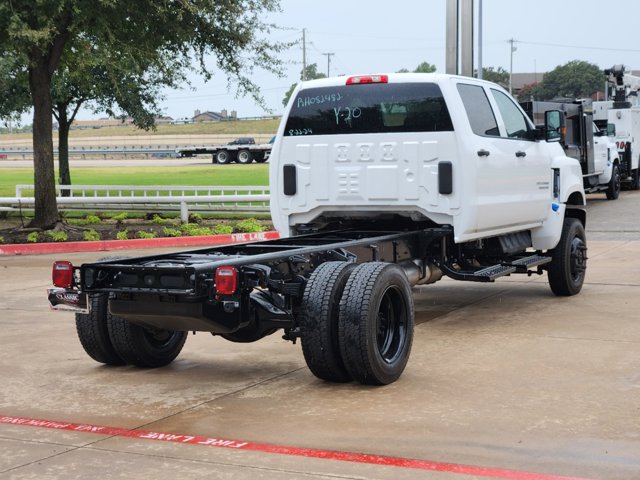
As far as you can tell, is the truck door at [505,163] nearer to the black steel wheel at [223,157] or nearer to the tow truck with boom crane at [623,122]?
the tow truck with boom crane at [623,122]

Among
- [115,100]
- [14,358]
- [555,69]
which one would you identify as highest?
[555,69]

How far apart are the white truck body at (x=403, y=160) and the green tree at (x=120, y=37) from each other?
27.5 ft

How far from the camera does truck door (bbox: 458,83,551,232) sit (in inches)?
366

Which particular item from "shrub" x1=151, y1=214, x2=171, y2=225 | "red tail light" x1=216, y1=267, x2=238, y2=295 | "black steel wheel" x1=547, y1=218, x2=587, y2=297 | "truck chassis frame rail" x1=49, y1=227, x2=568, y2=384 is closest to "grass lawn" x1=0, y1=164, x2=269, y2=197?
"shrub" x1=151, y1=214, x2=171, y2=225

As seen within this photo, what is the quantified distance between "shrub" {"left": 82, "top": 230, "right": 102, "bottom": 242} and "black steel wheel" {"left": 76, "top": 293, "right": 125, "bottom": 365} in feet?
35.3

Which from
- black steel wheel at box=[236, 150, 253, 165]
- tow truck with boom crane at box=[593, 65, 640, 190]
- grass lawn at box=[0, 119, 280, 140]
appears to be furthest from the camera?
grass lawn at box=[0, 119, 280, 140]

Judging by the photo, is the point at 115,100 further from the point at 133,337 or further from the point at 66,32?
the point at 133,337

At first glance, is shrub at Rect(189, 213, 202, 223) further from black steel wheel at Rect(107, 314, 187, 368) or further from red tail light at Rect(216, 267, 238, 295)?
red tail light at Rect(216, 267, 238, 295)

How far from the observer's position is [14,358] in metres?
8.49

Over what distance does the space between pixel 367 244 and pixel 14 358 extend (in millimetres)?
3151

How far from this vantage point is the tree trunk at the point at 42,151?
19.4m

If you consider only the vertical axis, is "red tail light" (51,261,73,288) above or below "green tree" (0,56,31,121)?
below

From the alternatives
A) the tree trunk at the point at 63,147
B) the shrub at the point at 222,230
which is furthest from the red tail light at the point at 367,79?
the tree trunk at the point at 63,147

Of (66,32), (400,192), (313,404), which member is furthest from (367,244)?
(66,32)
